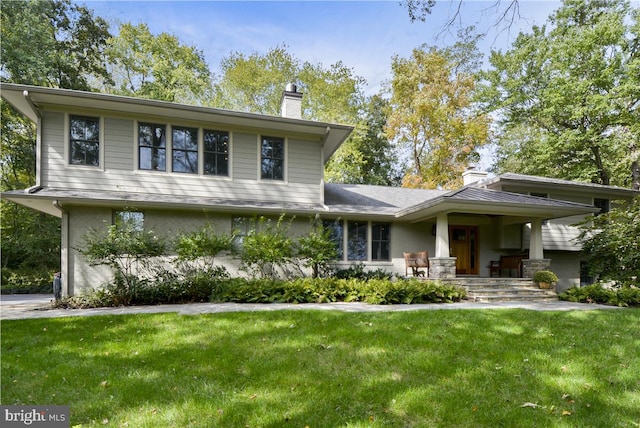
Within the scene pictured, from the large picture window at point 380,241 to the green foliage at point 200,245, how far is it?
16.0 ft

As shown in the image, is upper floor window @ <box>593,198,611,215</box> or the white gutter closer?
the white gutter

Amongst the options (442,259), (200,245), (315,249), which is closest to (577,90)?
(442,259)

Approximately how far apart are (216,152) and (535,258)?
1033 centimetres

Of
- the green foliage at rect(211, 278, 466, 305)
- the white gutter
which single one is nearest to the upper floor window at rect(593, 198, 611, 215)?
the green foliage at rect(211, 278, 466, 305)

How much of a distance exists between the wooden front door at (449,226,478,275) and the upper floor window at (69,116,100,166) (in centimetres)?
1164

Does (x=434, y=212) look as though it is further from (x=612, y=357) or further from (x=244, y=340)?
(x=244, y=340)

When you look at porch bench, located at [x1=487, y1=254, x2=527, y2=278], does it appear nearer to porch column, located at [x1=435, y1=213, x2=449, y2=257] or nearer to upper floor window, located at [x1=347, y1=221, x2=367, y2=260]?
porch column, located at [x1=435, y1=213, x2=449, y2=257]

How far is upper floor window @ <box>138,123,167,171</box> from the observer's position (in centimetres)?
965

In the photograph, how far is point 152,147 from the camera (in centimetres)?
972

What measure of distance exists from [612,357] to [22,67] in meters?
21.4

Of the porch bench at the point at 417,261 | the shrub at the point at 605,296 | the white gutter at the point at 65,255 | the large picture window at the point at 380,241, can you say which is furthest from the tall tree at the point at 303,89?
the white gutter at the point at 65,255

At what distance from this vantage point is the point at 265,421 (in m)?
2.72

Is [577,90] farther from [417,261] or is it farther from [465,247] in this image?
[417,261]

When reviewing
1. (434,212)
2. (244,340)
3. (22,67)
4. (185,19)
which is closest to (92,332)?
(244,340)
